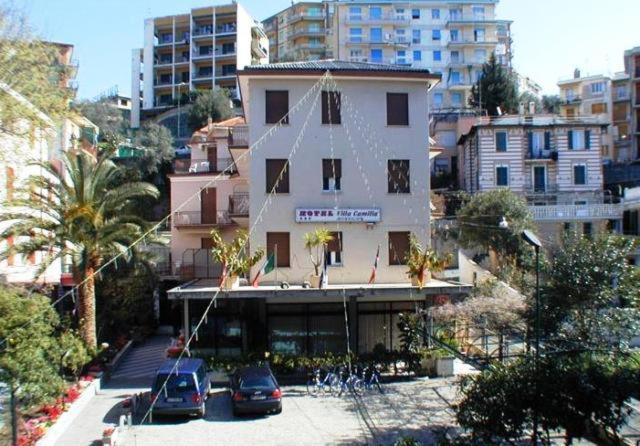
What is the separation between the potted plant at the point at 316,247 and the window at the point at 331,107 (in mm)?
4819

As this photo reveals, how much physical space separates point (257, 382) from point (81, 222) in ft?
33.1

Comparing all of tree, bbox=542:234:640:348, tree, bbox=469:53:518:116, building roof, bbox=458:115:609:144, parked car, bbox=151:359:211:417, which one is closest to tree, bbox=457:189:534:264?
building roof, bbox=458:115:609:144

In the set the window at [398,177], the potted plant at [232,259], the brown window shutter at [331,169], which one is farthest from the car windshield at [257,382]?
the window at [398,177]

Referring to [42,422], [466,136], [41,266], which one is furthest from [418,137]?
[466,136]

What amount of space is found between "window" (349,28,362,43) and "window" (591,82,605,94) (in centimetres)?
2918

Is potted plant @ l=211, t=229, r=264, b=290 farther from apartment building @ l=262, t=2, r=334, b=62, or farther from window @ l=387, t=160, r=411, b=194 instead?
apartment building @ l=262, t=2, r=334, b=62

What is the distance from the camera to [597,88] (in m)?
75.8

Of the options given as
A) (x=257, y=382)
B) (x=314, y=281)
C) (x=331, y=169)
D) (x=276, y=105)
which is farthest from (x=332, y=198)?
(x=257, y=382)

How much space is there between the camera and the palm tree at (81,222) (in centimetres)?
2277

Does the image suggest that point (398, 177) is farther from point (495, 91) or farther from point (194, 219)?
point (495, 91)

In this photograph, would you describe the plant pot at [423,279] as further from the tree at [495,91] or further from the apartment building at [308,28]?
the apartment building at [308,28]

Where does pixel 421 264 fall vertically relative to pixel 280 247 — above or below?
below

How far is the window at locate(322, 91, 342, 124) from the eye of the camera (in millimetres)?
26328

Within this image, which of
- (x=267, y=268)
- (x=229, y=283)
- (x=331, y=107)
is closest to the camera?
(x=229, y=283)
